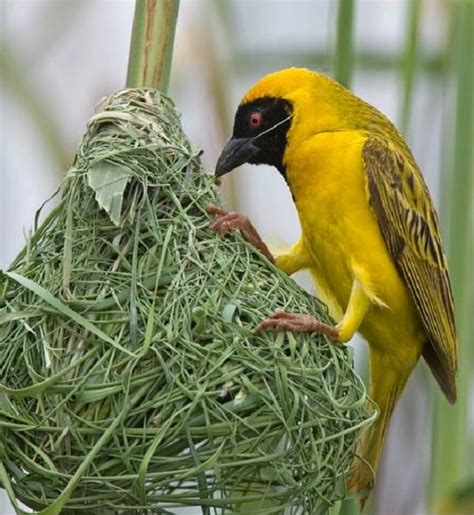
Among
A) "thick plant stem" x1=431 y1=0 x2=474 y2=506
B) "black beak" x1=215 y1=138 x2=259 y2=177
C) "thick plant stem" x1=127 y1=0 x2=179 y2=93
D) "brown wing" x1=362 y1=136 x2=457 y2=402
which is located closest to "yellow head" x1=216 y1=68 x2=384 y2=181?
"black beak" x1=215 y1=138 x2=259 y2=177

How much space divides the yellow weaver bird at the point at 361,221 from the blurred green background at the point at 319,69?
0.07 meters

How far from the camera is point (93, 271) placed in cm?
219

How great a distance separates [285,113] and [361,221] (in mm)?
309

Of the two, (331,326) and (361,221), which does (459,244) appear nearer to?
(361,221)

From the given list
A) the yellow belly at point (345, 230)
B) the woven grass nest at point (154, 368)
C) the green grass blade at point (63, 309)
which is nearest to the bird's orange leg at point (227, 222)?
the woven grass nest at point (154, 368)

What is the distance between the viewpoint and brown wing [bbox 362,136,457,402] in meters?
2.87

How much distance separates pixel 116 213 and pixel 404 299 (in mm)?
927

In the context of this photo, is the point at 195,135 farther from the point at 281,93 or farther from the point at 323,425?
the point at 323,425

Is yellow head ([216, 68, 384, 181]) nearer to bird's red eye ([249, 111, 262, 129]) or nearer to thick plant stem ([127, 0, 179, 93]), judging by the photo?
bird's red eye ([249, 111, 262, 129])

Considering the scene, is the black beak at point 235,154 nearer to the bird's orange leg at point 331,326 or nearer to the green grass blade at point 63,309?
the bird's orange leg at point 331,326

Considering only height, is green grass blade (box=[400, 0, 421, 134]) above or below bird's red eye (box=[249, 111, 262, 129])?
above

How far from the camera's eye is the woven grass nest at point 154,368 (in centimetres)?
203

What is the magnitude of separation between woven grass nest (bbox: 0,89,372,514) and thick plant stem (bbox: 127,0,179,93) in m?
0.12

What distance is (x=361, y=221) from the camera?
2.85 metres
